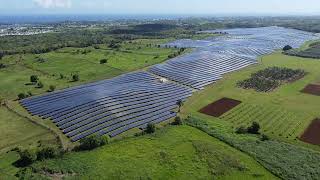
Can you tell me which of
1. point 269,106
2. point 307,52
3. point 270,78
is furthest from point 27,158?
point 307,52

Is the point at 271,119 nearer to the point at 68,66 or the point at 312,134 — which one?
the point at 312,134

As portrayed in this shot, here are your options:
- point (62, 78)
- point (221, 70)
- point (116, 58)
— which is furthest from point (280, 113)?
point (116, 58)

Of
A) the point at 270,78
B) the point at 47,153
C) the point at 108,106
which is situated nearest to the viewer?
the point at 47,153

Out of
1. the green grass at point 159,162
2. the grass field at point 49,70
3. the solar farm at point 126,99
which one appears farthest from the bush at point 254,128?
the grass field at point 49,70

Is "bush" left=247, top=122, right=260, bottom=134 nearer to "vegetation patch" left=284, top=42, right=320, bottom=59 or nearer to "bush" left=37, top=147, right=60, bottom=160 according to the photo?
"bush" left=37, top=147, right=60, bottom=160

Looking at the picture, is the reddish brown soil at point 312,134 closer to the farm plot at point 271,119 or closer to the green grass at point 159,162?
the farm plot at point 271,119

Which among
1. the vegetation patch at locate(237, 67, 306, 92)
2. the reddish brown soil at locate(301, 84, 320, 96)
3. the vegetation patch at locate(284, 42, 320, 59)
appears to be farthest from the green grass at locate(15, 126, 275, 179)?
the vegetation patch at locate(284, 42, 320, 59)

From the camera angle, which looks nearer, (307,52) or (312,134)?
(312,134)
